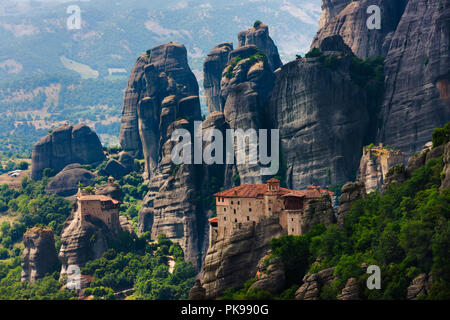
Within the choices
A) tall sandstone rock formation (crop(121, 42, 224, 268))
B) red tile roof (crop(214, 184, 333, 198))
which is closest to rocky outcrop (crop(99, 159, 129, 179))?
tall sandstone rock formation (crop(121, 42, 224, 268))

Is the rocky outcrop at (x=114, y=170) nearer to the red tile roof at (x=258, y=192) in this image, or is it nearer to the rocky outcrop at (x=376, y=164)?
the rocky outcrop at (x=376, y=164)

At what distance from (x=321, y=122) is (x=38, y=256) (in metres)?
44.1

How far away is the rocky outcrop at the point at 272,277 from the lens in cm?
7294

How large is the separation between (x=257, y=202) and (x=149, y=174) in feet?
263

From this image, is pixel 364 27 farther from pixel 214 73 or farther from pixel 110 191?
pixel 110 191

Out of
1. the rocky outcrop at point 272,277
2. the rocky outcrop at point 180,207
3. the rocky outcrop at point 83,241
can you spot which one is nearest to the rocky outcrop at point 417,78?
the rocky outcrop at point 180,207

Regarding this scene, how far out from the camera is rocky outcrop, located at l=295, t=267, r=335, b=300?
68625 mm

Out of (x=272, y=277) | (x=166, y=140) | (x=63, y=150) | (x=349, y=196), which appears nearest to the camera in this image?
(x=272, y=277)

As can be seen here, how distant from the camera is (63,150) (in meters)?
170

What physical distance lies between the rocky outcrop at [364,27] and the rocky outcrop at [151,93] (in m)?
30.9

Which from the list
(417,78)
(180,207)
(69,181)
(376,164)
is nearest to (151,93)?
(69,181)

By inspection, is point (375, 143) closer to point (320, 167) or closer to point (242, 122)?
point (320, 167)

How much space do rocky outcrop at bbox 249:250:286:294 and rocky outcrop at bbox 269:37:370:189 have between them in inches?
1786
